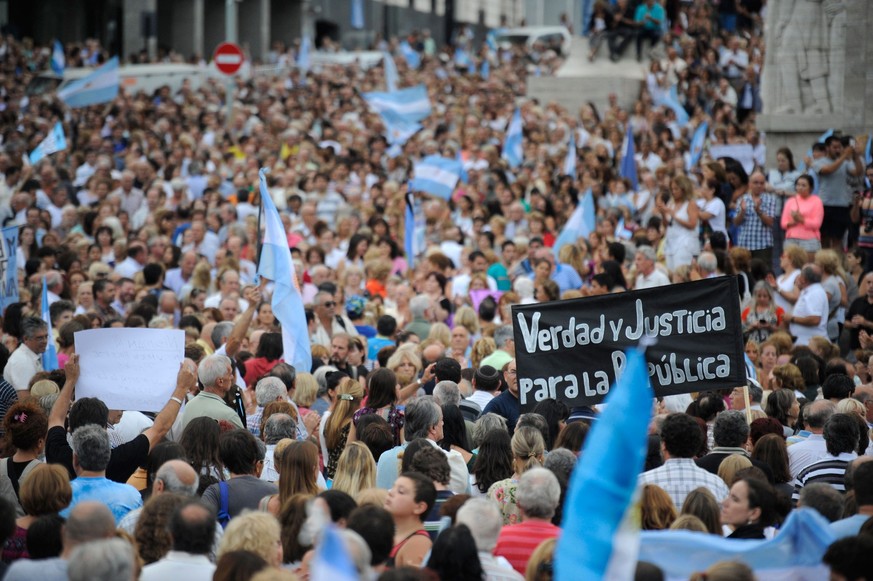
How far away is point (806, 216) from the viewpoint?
14000mm

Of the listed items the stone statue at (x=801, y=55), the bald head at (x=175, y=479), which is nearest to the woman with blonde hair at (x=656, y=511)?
the bald head at (x=175, y=479)

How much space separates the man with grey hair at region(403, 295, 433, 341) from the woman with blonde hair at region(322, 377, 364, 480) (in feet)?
13.2

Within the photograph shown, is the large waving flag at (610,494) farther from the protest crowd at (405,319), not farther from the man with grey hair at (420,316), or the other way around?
the man with grey hair at (420,316)

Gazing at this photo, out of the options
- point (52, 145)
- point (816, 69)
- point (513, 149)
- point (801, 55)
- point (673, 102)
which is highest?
point (801, 55)

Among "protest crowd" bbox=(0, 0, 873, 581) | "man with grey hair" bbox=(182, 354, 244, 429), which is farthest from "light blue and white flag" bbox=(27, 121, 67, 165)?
"man with grey hair" bbox=(182, 354, 244, 429)

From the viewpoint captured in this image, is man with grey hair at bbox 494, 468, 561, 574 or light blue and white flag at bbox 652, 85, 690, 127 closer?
man with grey hair at bbox 494, 468, 561, 574

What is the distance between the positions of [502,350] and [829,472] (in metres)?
3.90

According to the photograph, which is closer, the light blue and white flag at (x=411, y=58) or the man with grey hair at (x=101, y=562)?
the man with grey hair at (x=101, y=562)

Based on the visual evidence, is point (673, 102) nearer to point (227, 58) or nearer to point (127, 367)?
point (227, 58)

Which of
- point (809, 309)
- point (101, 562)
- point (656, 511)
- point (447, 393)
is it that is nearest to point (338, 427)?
point (447, 393)

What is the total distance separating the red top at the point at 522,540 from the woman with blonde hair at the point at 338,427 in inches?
95.4

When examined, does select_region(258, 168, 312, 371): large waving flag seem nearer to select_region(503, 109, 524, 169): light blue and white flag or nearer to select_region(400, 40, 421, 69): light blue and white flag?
select_region(503, 109, 524, 169): light blue and white flag

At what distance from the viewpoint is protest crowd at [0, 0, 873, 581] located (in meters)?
5.92

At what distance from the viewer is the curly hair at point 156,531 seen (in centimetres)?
569
